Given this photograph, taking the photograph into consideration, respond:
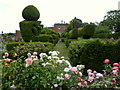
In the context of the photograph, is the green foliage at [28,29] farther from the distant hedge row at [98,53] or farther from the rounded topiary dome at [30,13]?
the distant hedge row at [98,53]

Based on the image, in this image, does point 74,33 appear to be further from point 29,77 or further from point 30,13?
point 29,77

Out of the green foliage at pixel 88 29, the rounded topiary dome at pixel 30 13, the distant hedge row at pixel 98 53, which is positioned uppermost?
the rounded topiary dome at pixel 30 13

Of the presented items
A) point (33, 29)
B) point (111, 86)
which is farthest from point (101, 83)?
point (33, 29)

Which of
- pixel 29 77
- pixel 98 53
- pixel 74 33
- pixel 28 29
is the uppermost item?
pixel 28 29

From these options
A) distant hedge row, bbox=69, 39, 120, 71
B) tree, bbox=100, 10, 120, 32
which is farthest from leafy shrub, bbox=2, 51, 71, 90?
tree, bbox=100, 10, 120, 32

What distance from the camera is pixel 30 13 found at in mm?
15234

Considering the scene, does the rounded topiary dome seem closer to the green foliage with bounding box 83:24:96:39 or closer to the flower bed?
the green foliage with bounding box 83:24:96:39

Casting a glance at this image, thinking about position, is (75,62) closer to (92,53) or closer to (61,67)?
(92,53)

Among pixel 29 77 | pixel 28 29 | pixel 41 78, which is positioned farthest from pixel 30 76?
pixel 28 29

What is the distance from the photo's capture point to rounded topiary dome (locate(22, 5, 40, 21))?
50.1ft

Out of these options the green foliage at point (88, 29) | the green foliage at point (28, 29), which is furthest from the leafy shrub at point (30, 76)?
the green foliage at point (88, 29)

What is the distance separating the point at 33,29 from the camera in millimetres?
15117

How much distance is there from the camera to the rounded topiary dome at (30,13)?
1527cm

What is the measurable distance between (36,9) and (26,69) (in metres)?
12.7
